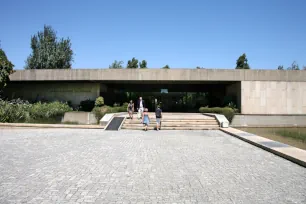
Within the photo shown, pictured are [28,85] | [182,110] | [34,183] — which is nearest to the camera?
[34,183]

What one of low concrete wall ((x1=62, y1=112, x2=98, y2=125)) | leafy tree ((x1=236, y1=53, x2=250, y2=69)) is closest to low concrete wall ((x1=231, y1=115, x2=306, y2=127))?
low concrete wall ((x1=62, y1=112, x2=98, y2=125))

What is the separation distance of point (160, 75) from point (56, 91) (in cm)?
1108

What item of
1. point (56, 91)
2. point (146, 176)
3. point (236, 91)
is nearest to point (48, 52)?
point (56, 91)

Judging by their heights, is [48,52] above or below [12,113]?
above

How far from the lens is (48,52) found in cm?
5184

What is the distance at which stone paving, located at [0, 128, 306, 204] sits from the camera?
177 inches

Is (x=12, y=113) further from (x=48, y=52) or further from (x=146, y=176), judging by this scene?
(x=48, y=52)

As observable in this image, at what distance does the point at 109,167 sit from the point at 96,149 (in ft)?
9.04

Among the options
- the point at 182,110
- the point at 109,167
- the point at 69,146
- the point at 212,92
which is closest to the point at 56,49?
the point at 182,110

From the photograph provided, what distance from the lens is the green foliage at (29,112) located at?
19.8m

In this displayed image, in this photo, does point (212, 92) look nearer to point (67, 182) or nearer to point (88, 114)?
point (88, 114)

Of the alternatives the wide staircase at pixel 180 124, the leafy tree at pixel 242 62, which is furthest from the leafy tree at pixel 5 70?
the leafy tree at pixel 242 62

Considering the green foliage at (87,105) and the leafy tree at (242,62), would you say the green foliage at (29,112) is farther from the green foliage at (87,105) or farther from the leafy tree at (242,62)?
the leafy tree at (242,62)

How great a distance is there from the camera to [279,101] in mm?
22688
